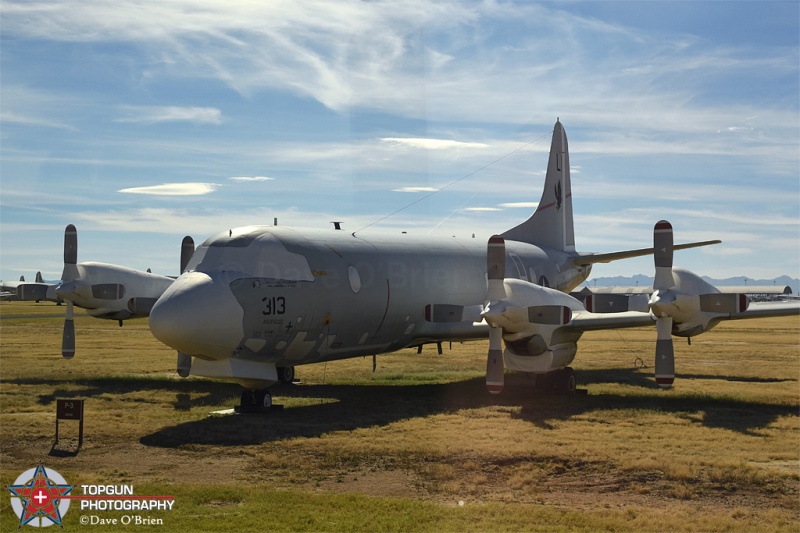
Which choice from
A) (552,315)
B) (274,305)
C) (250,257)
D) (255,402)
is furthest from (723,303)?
(255,402)

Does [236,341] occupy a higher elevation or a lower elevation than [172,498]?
higher

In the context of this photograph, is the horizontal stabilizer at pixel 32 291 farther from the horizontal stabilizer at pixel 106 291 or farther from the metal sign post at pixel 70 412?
the metal sign post at pixel 70 412

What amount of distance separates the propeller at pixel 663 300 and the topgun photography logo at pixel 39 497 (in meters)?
13.8

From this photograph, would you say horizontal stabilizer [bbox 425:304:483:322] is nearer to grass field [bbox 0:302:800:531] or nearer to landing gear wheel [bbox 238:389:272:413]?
grass field [bbox 0:302:800:531]

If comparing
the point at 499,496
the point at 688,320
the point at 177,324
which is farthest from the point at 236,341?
the point at 688,320

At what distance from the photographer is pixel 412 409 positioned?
2138 centimetres

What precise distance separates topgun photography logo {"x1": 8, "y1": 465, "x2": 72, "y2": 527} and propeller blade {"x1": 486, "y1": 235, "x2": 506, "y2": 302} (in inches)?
463

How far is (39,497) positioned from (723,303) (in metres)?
Answer: 15.6

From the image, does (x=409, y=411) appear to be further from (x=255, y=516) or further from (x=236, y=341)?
(x=255, y=516)

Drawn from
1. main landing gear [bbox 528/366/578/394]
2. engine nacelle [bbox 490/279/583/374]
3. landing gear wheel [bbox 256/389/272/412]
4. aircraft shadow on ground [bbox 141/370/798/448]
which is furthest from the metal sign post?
main landing gear [bbox 528/366/578/394]

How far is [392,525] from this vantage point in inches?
441

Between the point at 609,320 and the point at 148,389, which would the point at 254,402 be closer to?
the point at 148,389

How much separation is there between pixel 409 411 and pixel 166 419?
6137 millimetres

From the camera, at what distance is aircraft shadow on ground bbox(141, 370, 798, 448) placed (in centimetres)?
1783
